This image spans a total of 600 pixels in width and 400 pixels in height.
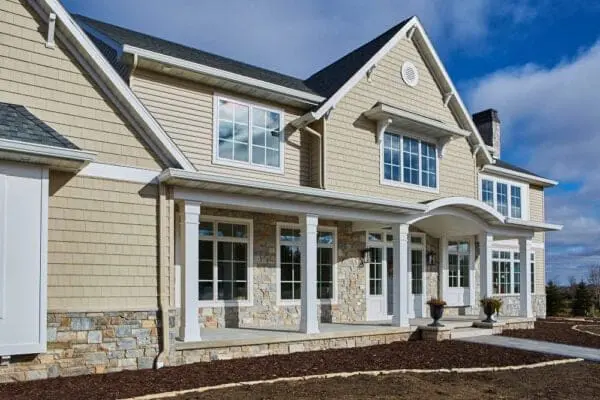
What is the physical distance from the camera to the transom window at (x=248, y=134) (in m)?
11.6

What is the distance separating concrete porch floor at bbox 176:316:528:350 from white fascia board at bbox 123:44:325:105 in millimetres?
5027

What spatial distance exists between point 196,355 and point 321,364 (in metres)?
2.05

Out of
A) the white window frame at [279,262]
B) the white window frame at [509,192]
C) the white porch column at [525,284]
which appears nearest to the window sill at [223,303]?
the white window frame at [279,262]

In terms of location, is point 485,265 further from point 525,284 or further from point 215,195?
point 215,195

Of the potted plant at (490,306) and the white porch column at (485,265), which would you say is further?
the white porch column at (485,265)

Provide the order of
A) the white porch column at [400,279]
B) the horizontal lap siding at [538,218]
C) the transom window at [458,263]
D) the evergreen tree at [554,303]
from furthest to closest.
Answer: the evergreen tree at [554,303], the horizontal lap siding at [538,218], the transom window at [458,263], the white porch column at [400,279]

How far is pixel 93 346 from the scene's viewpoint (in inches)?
312

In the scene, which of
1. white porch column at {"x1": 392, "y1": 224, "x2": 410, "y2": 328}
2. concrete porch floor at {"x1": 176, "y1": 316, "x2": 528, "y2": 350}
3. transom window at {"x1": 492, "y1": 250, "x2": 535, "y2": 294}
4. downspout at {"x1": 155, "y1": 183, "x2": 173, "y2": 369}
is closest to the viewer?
downspout at {"x1": 155, "y1": 183, "x2": 173, "y2": 369}

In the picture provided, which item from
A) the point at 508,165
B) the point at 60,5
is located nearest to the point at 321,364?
the point at 60,5

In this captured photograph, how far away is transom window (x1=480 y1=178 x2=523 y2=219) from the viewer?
1855 cm

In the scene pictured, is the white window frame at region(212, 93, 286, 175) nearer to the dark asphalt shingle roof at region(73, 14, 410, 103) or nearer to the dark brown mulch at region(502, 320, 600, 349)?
the dark asphalt shingle roof at region(73, 14, 410, 103)

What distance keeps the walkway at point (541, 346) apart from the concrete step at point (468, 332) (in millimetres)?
177

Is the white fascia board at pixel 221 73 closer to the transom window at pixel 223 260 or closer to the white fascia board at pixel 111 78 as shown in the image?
the white fascia board at pixel 111 78

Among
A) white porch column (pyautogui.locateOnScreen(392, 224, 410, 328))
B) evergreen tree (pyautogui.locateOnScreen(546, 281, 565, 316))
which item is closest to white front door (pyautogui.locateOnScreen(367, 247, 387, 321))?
white porch column (pyautogui.locateOnScreen(392, 224, 410, 328))
